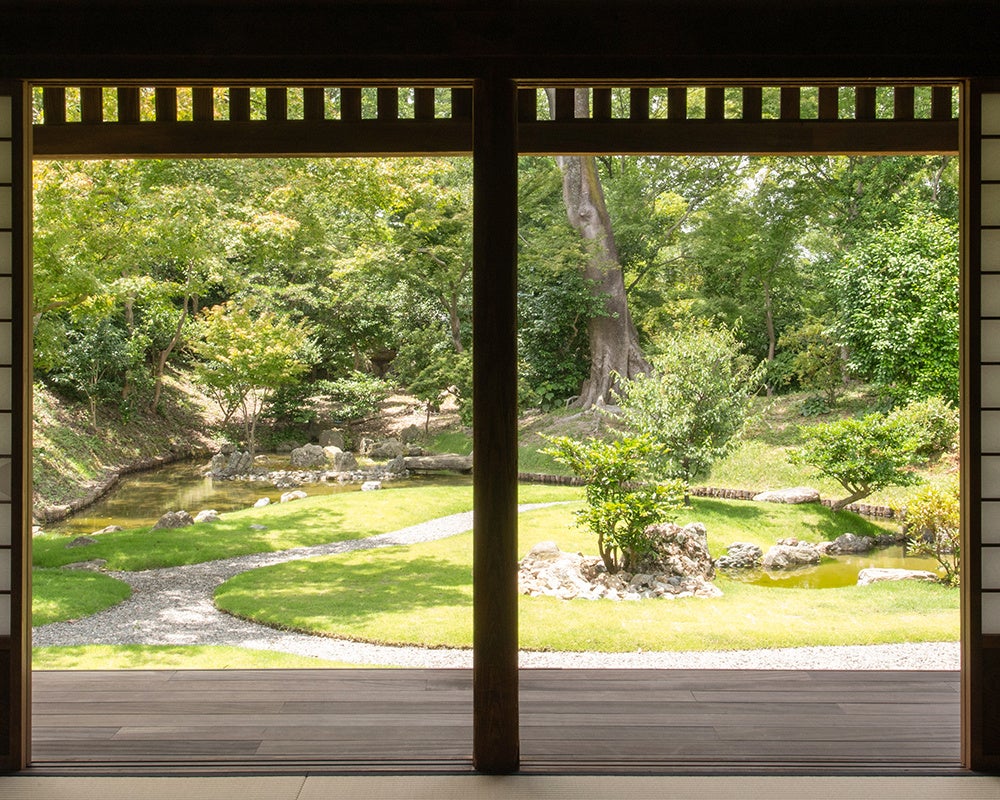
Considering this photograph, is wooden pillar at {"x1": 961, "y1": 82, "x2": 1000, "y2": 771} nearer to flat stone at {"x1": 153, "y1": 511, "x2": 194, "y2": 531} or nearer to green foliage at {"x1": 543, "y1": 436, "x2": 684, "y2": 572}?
green foliage at {"x1": 543, "y1": 436, "x2": 684, "y2": 572}

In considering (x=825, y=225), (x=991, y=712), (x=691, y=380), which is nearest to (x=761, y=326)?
(x=825, y=225)

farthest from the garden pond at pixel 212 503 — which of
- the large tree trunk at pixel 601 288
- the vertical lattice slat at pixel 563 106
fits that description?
the vertical lattice slat at pixel 563 106

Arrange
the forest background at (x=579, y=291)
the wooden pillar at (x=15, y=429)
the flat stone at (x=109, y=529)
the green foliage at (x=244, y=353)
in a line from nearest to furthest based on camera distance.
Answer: the wooden pillar at (x=15, y=429) → the flat stone at (x=109, y=529) → the forest background at (x=579, y=291) → the green foliage at (x=244, y=353)

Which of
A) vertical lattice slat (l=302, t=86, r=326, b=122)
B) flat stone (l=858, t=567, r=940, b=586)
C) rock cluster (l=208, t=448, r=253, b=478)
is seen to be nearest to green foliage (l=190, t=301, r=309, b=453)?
rock cluster (l=208, t=448, r=253, b=478)

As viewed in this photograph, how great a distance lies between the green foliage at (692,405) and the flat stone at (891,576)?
1.75 m

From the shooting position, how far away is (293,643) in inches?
220

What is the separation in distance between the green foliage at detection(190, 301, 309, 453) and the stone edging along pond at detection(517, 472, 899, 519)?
12.7 ft

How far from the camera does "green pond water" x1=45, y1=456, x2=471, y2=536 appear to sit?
30.7 ft

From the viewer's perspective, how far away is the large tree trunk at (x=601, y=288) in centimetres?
1197

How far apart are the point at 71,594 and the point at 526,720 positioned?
5106mm

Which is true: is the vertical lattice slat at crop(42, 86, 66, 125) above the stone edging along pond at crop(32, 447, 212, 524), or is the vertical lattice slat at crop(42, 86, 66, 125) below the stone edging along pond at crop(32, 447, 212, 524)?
above

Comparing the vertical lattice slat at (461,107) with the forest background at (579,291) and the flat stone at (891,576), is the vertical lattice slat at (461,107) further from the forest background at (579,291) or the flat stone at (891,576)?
the forest background at (579,291)
